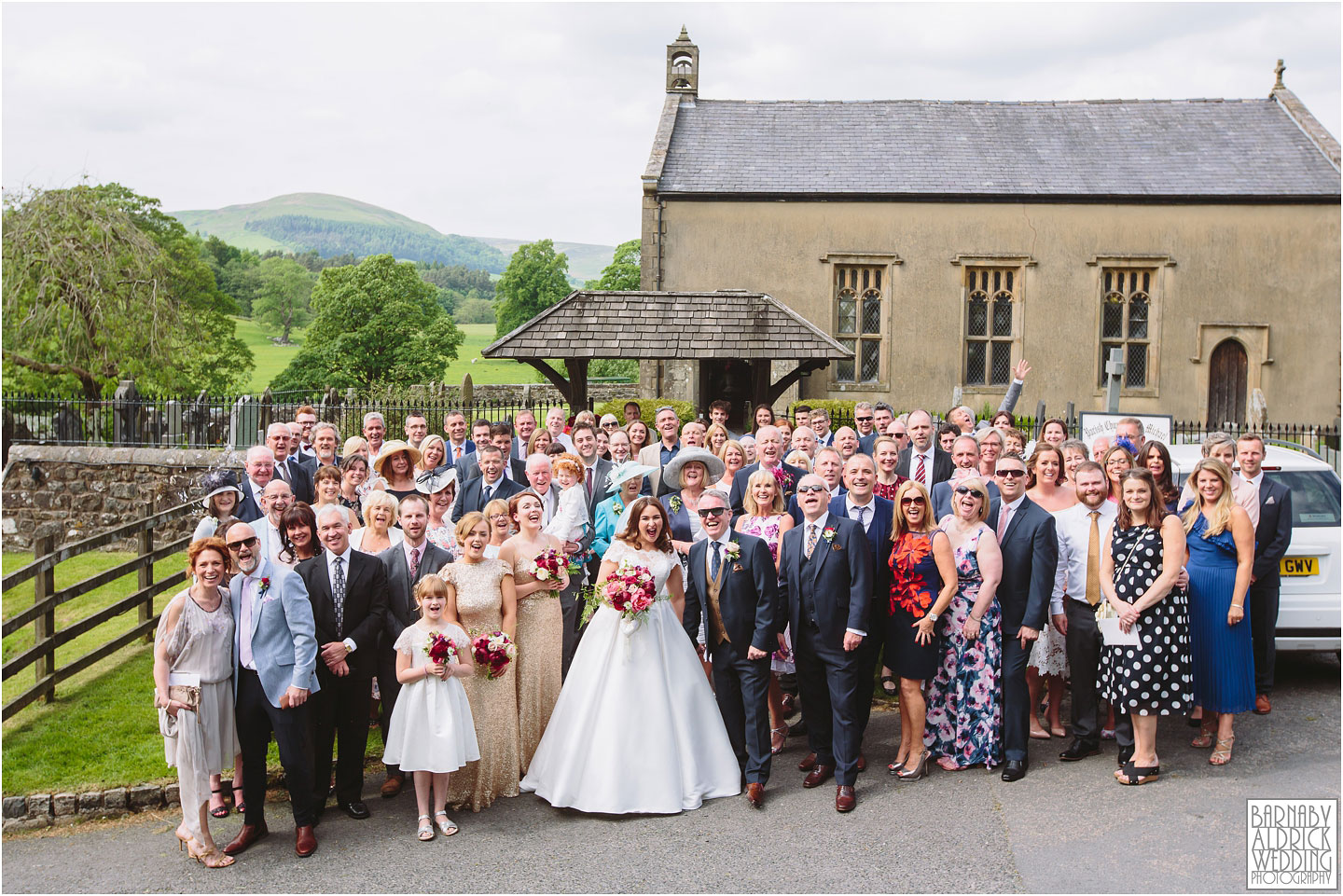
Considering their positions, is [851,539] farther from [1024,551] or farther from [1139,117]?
[1139,117]

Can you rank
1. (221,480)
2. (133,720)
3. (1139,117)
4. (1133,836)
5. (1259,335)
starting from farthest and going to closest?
(1139,117) < (1259,335) < (133,720) < (221,480) < (1133,836)

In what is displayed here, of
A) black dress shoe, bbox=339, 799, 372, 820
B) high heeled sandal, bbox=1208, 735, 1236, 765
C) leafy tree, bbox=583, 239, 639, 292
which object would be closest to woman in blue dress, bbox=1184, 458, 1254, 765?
high heeled sandal, bbox=1208, 735, 1236, 765

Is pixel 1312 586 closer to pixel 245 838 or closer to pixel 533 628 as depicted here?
pixel 533 628

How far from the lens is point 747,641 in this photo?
6.47 m

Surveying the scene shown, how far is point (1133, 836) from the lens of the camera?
5.64m

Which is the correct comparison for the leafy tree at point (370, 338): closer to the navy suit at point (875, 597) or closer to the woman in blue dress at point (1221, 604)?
the navy suit at point (875, 597)

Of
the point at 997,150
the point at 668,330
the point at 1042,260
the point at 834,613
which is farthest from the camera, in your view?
the point at 997,150

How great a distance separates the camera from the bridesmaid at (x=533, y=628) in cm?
666

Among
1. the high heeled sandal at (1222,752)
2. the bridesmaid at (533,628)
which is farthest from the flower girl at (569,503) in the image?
the high heeled sandal at (1222,752)

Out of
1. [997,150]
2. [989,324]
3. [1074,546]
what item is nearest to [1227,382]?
[989,324]

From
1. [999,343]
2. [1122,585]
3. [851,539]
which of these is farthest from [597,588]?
[999,343]

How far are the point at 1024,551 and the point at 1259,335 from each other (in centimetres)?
1985

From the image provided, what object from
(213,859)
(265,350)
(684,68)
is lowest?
(213,859)

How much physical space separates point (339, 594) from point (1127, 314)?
21597mm
